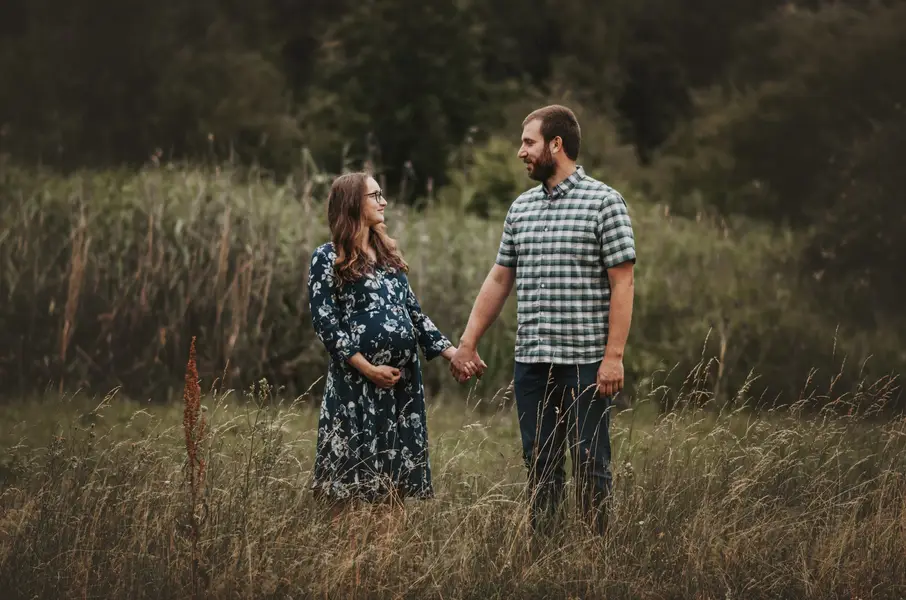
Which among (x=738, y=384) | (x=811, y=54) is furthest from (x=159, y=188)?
(x=811, y=54)

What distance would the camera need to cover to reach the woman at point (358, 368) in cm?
480

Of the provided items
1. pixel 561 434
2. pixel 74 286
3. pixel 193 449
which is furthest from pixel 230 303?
pixel 193 449

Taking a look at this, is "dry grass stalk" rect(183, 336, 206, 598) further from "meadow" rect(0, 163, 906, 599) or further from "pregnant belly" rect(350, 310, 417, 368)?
"pregnant belly" rect(350, 310, 417, 368)

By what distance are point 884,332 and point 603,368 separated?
316 inches

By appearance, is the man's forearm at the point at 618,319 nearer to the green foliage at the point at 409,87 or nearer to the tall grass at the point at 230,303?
the tall grass at the point at 230,303

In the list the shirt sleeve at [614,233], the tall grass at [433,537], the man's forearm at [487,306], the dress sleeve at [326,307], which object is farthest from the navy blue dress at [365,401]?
the shirt sleeve at [614,233]

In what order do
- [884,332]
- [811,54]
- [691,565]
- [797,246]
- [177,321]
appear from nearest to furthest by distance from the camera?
[691,565] < [177,321] < [884,332] < [797,246] < [811,54]

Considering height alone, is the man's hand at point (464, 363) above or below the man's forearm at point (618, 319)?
below

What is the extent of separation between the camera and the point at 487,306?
16.9ft

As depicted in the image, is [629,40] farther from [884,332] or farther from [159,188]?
[159,188]

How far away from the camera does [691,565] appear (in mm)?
4445

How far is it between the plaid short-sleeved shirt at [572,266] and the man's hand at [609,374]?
10 cm

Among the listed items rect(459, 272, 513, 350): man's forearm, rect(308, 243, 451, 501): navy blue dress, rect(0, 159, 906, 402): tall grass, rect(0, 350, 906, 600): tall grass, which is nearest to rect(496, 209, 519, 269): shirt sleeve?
rect(459, 272, 513, 350): man's forearm

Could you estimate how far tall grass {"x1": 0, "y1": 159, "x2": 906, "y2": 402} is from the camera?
9.45 meters
